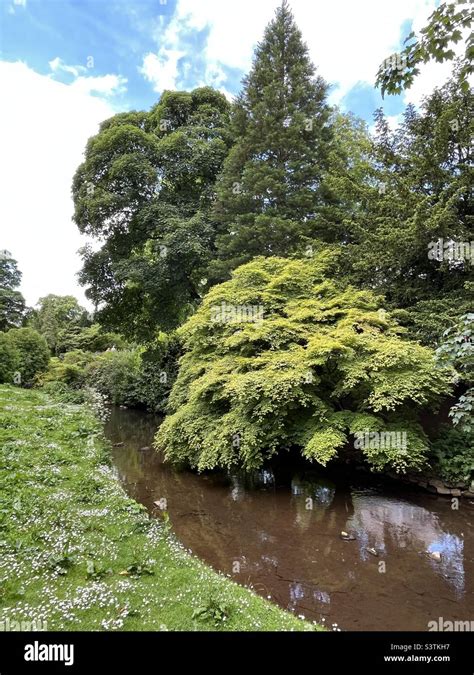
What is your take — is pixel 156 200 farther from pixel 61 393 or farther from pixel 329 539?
pixel 329 539

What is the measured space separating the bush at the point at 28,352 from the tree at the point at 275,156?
37.2ft

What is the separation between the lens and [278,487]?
326 inches

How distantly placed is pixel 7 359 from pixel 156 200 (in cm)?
1024

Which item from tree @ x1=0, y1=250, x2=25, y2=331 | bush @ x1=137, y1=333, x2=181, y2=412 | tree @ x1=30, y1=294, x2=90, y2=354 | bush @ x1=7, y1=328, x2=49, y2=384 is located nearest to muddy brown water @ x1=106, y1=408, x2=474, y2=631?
bush @ x1=137, y1=333, x2=181, y2=412

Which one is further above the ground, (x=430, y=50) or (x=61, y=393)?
(x=430, y=50)

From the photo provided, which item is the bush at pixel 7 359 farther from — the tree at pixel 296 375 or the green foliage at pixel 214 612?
the green foliage at pixel 214 612

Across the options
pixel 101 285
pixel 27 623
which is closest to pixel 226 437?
pixel 27 623

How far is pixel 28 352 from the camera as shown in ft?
62.0

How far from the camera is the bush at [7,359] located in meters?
17.2

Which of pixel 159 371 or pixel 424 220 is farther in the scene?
pixel 159 371

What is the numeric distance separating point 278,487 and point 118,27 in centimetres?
829

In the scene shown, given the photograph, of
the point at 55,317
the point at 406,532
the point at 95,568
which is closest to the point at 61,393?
the point at 95,568

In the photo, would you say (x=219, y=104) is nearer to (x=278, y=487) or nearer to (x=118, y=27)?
(x=118, y=27)

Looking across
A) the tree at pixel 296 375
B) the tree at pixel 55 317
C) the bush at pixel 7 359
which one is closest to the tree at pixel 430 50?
the tree at pixel 296 375
